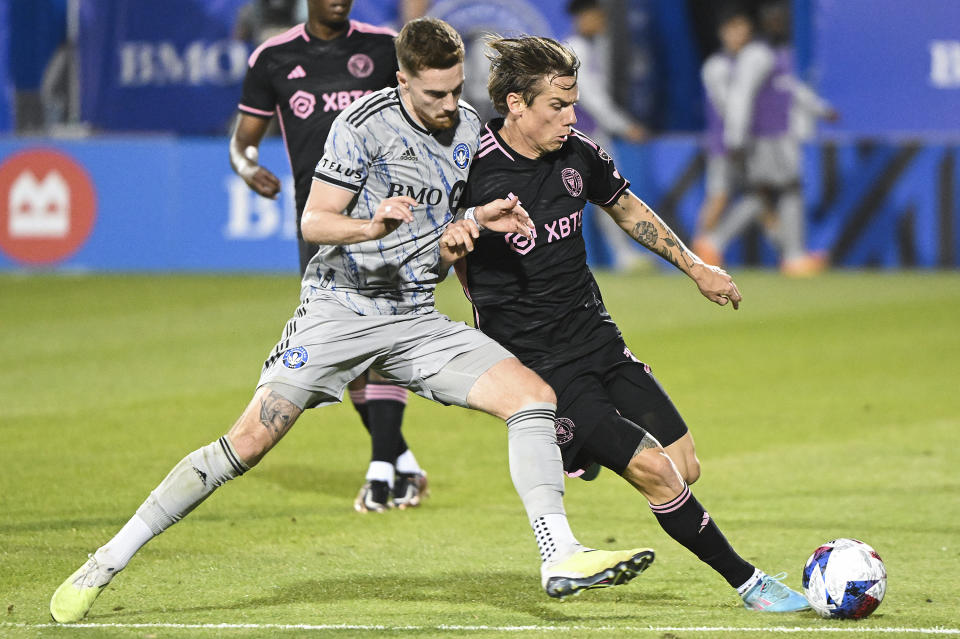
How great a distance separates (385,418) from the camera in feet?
24.3

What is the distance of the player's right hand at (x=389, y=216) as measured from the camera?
4.96 m

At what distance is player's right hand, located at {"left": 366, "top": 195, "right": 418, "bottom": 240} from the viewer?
496 centimetres

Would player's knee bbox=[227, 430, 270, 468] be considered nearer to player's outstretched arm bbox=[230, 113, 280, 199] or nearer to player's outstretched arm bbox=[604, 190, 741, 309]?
player's outstretched arm bbox=[604, 190, 741, 309]

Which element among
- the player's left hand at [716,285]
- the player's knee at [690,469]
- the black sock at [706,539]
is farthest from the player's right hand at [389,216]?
the player's knee at [690,469]

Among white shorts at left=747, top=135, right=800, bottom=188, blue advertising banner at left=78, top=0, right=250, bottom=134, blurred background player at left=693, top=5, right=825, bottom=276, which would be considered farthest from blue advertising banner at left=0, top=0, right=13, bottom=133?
white shorts at left=747, top=135, right=800, bottom=188

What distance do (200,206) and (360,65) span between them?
36.1 feet

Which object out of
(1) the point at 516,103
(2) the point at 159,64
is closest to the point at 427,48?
(1) the point at 516,103

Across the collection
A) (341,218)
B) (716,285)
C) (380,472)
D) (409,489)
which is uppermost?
(341,218)

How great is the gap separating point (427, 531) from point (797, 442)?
2858mm

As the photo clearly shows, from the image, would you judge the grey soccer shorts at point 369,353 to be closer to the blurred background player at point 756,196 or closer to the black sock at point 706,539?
the black sock at point 706,539

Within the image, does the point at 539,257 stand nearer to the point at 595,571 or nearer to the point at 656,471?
the point at 656,471

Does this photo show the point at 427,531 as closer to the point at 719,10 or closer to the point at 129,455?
the point at 129,455

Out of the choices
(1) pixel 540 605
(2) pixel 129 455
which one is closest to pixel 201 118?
(2) pixel 129 455

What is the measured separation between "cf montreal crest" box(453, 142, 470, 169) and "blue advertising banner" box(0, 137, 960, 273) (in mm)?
12163
